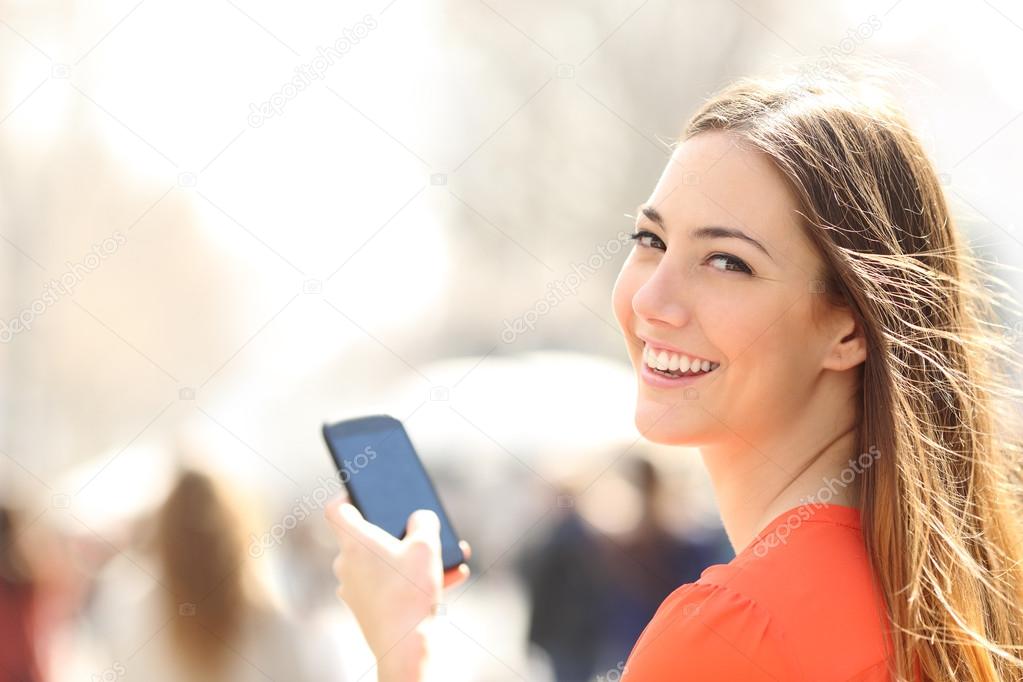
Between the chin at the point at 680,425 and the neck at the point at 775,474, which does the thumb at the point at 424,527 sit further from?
the neck at the point at 775,474

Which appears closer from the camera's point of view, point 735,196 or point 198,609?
point 735,196

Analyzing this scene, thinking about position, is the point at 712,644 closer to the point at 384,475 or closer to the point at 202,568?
the point at 384,475

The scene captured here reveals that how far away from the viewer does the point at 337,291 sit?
27.9 feet

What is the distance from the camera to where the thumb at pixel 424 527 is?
165 cm

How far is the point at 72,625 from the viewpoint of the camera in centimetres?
316

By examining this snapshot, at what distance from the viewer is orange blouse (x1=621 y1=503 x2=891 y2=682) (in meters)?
1.31

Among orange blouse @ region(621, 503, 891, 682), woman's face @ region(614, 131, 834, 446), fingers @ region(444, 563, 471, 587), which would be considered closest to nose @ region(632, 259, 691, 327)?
woman's face @ region(614, 131, 834, 446)

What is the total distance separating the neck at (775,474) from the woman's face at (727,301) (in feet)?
0.11

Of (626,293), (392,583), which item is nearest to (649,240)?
(626,293)

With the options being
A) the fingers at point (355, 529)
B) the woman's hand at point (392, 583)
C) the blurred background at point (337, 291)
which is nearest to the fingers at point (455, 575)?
the woman's hand at point (392, 583)

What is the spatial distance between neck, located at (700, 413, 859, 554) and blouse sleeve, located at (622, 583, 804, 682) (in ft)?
1.04

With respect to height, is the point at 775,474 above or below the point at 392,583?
above

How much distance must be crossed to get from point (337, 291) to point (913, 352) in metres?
7.17

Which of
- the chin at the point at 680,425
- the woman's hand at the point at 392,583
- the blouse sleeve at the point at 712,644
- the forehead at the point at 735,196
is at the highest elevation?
the forehead at the point at 735,196
